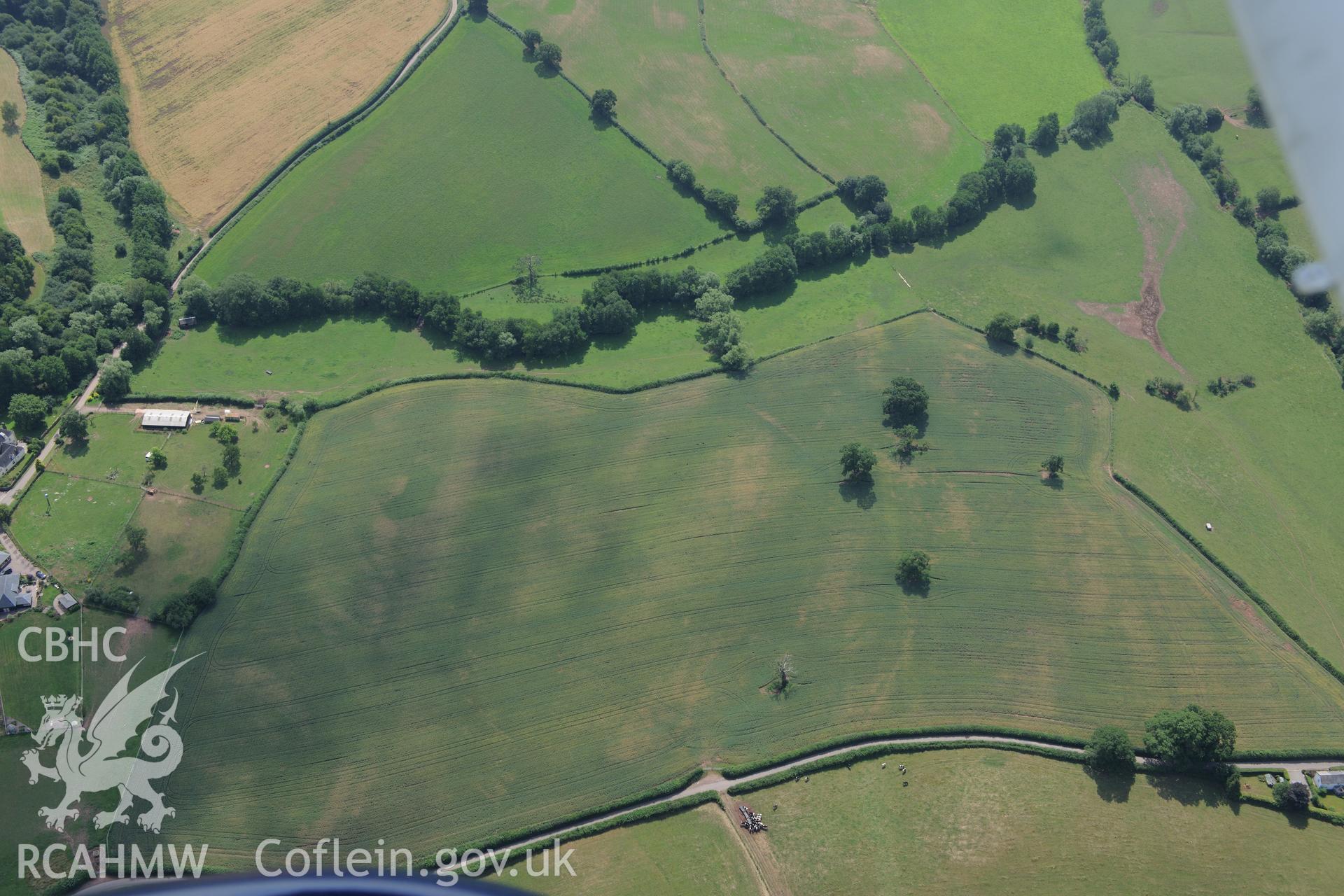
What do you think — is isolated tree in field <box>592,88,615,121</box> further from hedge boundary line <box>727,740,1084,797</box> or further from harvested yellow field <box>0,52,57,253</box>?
hedge boundary line <box>727,740,1084,797</box>

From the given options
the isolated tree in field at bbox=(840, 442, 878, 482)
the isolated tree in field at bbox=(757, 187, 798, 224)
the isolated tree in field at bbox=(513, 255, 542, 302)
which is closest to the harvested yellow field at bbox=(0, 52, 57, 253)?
the isolated tree in field at bbox=(513, 255, 542, 302)

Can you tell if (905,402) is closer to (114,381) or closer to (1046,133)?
(1046,133)

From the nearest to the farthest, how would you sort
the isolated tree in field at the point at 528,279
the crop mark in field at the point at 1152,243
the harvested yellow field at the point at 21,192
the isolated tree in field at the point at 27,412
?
1. the isolated tree in field at the point at 27,412
2. the harvested yellow field at the point at 21,192
3. the isolated tree in field at the point at 528,279
4. the crop mark in field at the point at 1152,243

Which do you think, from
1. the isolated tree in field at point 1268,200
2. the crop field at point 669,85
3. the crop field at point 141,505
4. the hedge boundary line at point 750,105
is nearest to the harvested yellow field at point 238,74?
the crop field at point 669,85

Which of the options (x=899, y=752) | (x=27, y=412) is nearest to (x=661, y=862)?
(x=899, y=752)

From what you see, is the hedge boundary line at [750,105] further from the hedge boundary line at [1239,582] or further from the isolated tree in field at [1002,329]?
the hedge boundary line at [1239,582]

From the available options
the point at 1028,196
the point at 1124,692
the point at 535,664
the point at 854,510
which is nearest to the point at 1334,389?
the point at 1028,196

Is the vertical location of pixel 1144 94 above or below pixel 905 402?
above
